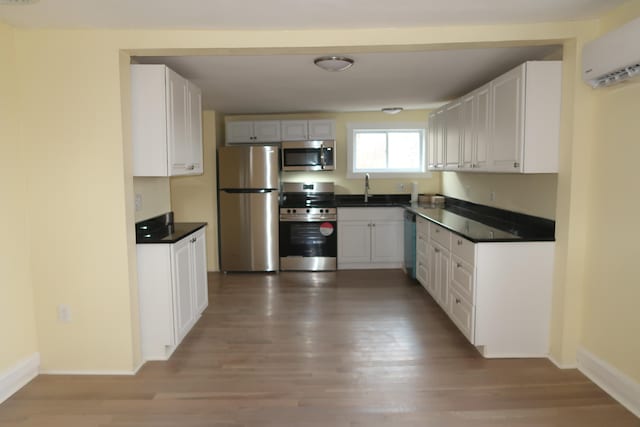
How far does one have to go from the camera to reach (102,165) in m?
2.91

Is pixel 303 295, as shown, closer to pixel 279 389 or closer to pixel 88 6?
pixel 279 389

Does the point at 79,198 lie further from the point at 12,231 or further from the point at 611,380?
the point at 611,380

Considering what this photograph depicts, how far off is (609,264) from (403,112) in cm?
414

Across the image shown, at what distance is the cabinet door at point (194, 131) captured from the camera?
12.1ft

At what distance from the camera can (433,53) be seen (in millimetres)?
3252

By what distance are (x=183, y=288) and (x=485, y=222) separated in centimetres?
274

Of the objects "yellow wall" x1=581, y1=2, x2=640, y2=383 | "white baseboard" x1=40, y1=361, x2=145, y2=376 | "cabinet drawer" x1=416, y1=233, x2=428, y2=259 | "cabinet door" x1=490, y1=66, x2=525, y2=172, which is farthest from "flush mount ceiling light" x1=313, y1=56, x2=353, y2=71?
"white baseboard" x1=40, y1=361, x2=145, y2=376

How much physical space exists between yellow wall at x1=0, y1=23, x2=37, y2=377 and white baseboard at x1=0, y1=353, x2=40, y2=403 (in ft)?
0.10

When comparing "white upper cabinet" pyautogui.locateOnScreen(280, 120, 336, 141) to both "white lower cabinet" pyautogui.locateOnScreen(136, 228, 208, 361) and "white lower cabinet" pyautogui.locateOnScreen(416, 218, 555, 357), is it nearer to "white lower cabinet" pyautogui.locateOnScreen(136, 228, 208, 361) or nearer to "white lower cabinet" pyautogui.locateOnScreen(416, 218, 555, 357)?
"white lower cabinet" pyautogui.locateOnScreen(136, 228, 208, 361)

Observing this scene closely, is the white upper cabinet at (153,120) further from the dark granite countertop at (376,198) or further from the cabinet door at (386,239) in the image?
the dark granite countertop at (376,198)

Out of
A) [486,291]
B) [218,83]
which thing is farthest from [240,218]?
[486,291]

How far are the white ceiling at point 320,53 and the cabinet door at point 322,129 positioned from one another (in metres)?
0.65

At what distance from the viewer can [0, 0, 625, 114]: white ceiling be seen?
2.42 m

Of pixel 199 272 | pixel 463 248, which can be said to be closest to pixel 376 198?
pixel 463 248
